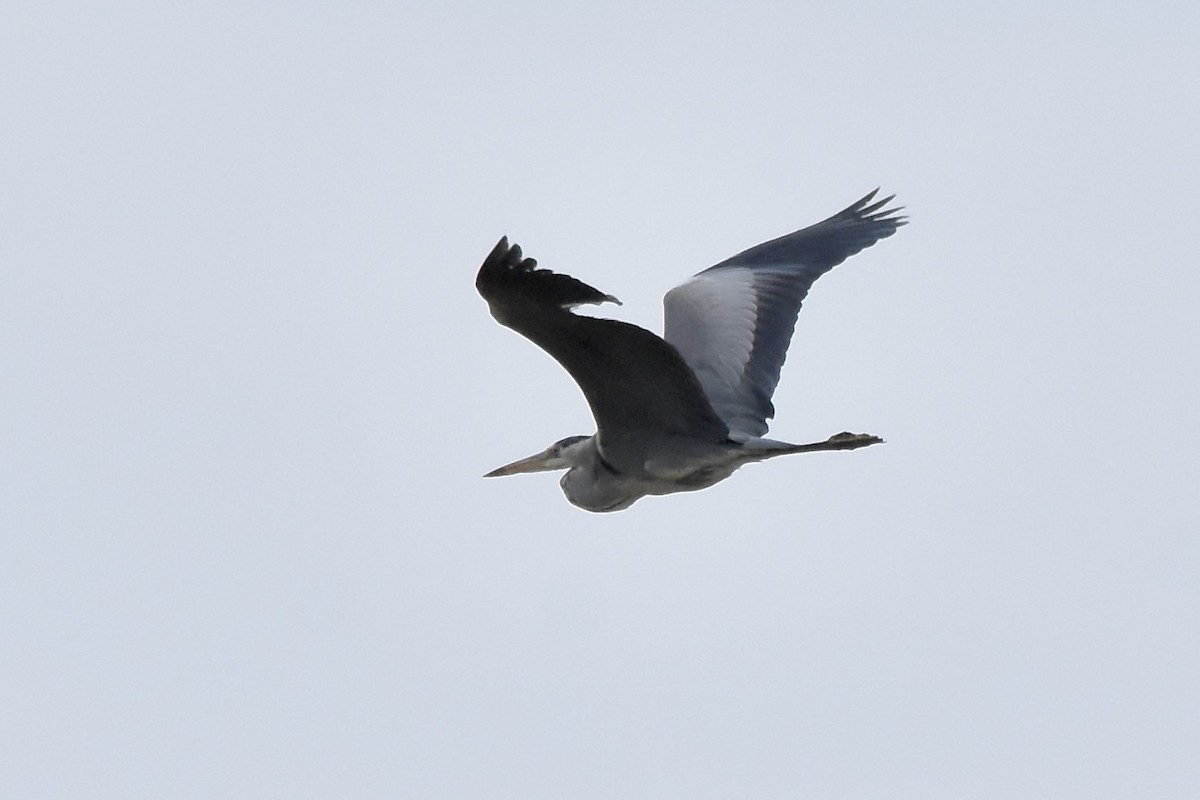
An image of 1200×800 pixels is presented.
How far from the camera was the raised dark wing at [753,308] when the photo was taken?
1003cm

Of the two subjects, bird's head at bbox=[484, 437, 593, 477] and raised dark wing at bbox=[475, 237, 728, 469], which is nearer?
raised dark wing at bbox=[475, 237, 728, 469]

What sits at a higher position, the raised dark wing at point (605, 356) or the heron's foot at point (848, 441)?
the raised dark wing at point (605, 356)

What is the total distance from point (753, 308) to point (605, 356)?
99.1 inches

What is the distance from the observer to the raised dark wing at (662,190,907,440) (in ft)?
32.9

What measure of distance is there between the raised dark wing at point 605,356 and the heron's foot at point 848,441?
0.80 meters

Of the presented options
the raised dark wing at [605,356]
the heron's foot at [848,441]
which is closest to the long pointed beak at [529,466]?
the raised dark wing at [605,356]

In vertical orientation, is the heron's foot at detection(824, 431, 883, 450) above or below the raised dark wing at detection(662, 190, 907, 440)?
below

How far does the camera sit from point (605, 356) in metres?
8.44

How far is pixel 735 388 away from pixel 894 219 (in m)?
2.72

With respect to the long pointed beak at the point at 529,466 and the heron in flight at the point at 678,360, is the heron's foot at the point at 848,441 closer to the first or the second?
the heron in flight at the point at 678,360

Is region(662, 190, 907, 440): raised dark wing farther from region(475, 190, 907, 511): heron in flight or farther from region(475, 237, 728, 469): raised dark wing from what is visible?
region(475, 237, 728, 469): raised dark wing

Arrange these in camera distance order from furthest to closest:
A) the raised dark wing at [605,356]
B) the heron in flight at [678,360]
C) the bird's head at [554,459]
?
the bird's head at [554,459]
the heron in flight at [678,360]
the raised dark wing at [605,356]

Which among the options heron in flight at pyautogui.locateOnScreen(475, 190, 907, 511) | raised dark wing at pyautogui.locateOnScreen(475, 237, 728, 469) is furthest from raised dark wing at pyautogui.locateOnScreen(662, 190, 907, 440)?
raised dark wing at pyautogui.locateOnScreen(475, 237, 728, 469)

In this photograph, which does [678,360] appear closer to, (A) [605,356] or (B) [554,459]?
(A) [605,356]
